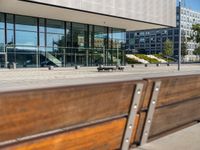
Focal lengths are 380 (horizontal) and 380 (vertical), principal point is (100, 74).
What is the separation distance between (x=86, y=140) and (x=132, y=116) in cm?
86

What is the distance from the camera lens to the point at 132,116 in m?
4.66

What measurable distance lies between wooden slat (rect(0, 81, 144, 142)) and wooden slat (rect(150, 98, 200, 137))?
1.18m

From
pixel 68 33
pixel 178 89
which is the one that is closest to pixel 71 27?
pixel 68 33

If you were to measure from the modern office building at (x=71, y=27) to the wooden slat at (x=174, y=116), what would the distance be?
26.5 m

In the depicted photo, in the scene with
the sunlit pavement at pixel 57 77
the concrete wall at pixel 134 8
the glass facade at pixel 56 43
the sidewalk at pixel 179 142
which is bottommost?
the sidewalk at pixel 179 142

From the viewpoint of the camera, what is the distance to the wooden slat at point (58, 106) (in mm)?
3012

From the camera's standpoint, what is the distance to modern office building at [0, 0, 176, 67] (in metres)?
37.2

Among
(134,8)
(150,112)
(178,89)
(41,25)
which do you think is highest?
(134,8)

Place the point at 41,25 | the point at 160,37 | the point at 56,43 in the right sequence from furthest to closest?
the point at 160,37 < the point at 56,43 < the point at 41,25

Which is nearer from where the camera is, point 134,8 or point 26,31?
point 26,31

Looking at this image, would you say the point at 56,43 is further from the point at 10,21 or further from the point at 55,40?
the point at 10,21

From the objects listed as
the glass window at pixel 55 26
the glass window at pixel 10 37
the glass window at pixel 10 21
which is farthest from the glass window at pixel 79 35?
the glass window at pixel 10 37

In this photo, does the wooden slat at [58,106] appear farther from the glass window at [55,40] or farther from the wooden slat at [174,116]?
the glass window at [55,40]

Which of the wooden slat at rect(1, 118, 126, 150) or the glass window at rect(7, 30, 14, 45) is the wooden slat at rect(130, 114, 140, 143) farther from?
the glass window at rect(7, 30, 14, 45)
